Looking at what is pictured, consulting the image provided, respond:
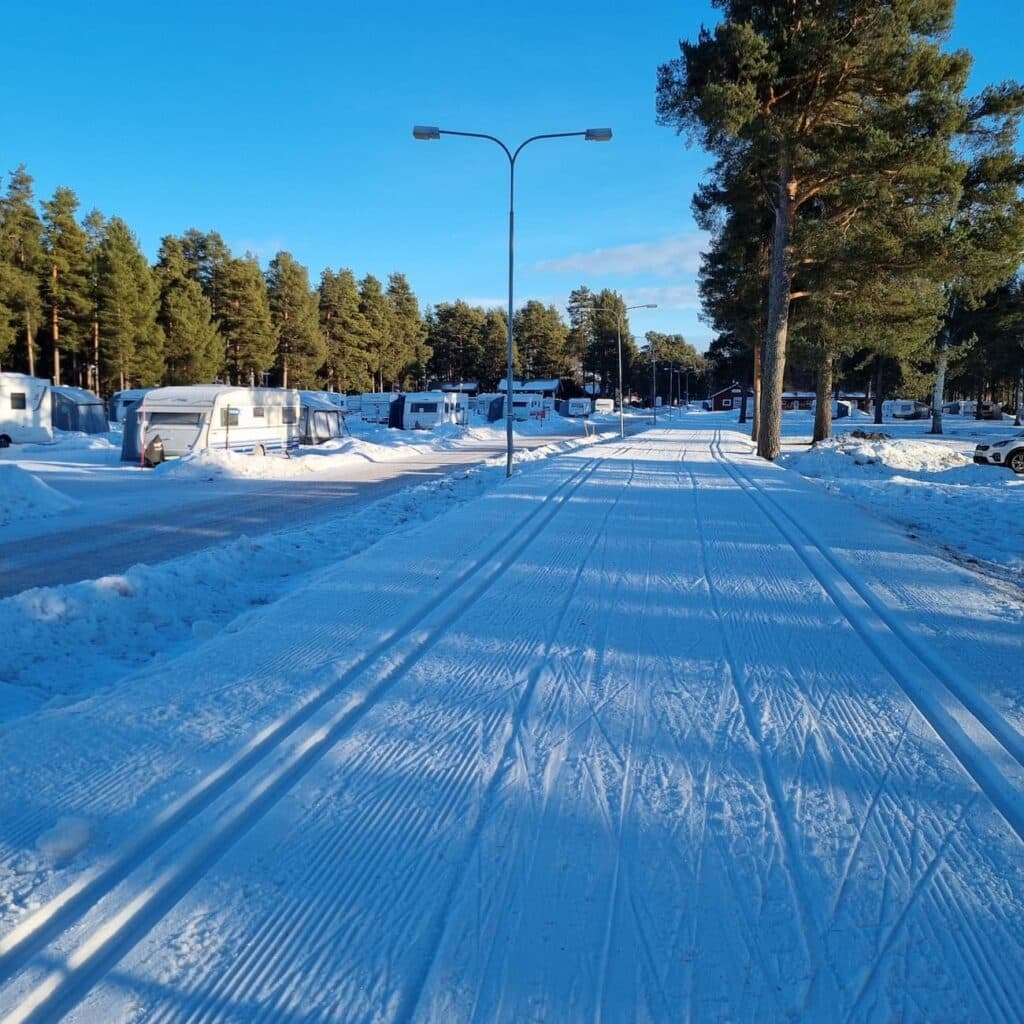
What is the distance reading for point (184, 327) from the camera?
49625mm

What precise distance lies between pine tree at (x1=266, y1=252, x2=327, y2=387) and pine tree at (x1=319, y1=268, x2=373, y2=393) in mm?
5389

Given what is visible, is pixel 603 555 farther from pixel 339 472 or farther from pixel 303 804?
pixel 339 472

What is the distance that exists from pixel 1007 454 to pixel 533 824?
23347 millimetres

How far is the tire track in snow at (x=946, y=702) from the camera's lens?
3643 mm

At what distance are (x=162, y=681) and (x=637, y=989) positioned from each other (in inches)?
147

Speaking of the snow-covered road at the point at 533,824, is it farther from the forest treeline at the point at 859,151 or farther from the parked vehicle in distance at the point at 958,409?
the parked vehicle in distance at the point at 958,409

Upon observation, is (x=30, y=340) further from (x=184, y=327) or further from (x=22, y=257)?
(x=184, y=327)

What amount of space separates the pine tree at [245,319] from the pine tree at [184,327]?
2.23 meters

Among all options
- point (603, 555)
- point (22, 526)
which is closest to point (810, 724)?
point (603, 555)

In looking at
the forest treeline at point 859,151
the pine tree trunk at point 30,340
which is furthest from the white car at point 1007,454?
the pine tree trunk at point 30,340

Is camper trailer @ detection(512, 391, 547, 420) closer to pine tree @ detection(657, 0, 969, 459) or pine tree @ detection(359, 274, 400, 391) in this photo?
pine tree @ detection(359, 274, 400, 391)

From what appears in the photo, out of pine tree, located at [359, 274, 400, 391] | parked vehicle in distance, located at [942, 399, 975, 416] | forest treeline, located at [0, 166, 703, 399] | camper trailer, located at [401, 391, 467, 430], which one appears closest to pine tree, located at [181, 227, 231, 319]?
forest treeline, located at [0, 166, 703, 399]

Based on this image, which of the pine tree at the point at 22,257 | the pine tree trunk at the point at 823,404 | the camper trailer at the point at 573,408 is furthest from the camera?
the camper trailer at the point at 573,408

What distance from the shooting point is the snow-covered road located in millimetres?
2416
